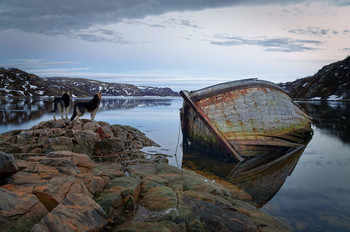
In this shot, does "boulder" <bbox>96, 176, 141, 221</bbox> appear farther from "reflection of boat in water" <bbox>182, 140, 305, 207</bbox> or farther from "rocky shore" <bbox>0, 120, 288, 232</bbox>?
"reflection of boat in water" <bbox>182, 140, 305, 207</bbox>

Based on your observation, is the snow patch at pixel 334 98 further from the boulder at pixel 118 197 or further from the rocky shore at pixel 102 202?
the boulder at pixel 118 197

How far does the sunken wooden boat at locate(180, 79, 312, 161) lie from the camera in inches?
Result: 467

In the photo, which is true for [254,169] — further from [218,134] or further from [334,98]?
[334,98]

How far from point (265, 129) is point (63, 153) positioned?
31.2 ft

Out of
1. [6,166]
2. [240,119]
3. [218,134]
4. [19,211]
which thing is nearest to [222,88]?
[240,119]

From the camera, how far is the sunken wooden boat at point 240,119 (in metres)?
11.9

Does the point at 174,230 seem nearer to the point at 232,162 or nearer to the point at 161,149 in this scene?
the point at 232,162

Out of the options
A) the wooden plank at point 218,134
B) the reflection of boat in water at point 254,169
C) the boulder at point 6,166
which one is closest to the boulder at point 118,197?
the boulder at point 6,166

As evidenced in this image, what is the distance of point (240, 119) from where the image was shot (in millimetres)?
11984

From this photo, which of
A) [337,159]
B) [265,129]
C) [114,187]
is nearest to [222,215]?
[114,187]

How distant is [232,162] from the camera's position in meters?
11.6

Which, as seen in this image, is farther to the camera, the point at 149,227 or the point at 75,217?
the point at 149,227

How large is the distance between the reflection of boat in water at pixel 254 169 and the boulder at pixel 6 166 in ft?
21.2

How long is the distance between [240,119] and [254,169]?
2612 millimetres
